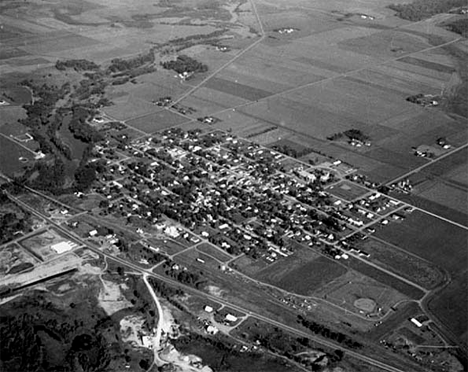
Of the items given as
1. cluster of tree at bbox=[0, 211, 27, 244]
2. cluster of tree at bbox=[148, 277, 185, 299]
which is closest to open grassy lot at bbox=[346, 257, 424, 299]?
cluster of tree at bbox=[148, 277, 185, 299]

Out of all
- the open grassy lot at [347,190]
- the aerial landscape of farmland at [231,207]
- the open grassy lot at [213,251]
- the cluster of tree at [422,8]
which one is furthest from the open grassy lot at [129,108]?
the cluster of tree at [422,8]

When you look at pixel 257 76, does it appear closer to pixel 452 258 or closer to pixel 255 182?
pixel 255 182

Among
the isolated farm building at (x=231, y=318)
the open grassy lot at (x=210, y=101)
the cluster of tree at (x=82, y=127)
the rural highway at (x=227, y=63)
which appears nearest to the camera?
the isolated farm building at (x=231, y=318)

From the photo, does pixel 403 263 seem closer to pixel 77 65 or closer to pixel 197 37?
pixel 77 65

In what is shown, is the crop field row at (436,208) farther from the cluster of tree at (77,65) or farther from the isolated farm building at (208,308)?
the cluster of tree at (77,65)

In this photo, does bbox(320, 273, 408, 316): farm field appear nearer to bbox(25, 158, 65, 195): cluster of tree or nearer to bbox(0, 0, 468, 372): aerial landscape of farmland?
bbox(0, 0, 468, 372): aerial landscape of farmland

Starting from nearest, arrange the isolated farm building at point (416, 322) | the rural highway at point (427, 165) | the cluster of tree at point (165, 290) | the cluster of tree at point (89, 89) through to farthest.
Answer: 1. the isolated farm building at point (416, 322)
2. the cluster of tree at point (165, 290)
3. the rural highway at point (427, 165)
4. the cluster of tree at point (89, 89)
